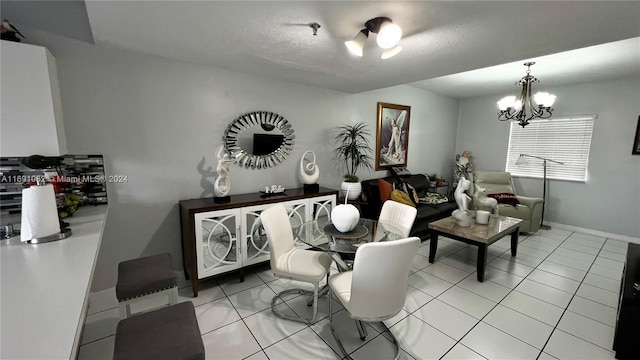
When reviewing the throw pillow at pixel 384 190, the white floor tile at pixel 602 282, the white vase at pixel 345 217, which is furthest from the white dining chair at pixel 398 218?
the white floor tile at pixel 602 282

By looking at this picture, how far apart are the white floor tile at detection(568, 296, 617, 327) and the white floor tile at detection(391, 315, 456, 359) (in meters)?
1.36

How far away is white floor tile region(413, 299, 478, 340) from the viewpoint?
6.49 ft

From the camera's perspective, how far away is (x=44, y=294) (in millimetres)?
936

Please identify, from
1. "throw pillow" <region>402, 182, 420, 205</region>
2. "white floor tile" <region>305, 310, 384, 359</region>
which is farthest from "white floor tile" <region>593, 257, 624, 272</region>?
"white floor tile" <region>305, 310, 384, 359</region>

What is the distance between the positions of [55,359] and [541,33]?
2.78 metres

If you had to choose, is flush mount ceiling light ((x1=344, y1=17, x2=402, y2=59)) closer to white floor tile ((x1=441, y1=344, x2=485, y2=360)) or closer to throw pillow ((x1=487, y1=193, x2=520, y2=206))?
white floor tile ((x1=441, y1=344, x2=485, y2=360))

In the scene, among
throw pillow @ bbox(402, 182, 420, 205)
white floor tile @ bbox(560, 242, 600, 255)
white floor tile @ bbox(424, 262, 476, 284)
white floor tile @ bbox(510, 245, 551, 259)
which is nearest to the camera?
white floor tile @ bbox(424, 262, 476, 284)

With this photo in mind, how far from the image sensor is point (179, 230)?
2543 mm

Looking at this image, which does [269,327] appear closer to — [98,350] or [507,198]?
[98,350]

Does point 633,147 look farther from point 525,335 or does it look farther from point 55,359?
point 55,359

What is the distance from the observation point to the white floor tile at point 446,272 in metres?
2.77

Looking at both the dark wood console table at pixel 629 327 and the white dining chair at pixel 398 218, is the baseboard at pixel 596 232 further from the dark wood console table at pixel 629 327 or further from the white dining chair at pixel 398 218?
the white dining chair at pixel 398 218

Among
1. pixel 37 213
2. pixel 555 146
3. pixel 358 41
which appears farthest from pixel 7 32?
pixel 555 146

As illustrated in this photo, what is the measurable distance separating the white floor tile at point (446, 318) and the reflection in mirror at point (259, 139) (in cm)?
219
